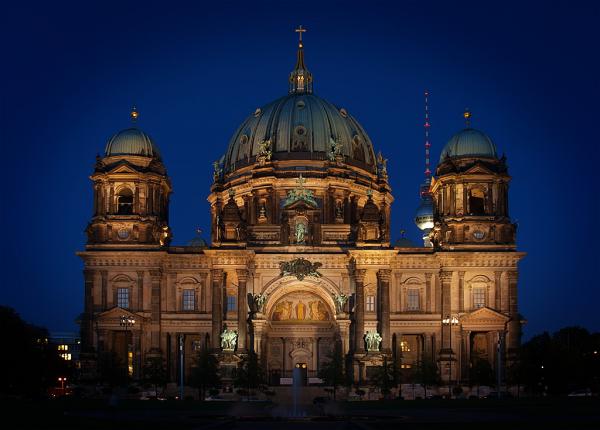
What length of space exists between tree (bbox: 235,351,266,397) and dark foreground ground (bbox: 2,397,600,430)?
21902mm

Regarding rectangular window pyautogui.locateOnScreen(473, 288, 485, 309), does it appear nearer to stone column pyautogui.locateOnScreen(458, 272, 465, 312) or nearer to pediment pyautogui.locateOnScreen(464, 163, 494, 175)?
stone column pyautogui.locateOnScreen(458, 272, 465, 312)

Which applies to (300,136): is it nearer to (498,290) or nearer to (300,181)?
(300,181)

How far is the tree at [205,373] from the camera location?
105 meters

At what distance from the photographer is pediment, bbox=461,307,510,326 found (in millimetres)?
A: 114812

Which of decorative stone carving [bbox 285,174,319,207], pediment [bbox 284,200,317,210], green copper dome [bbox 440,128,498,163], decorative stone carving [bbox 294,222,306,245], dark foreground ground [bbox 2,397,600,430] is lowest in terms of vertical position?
dark foreground ground [bbox 2,397,600,430]

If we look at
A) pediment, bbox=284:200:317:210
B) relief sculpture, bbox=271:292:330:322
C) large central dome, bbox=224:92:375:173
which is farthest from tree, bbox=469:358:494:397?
large central dome, bbox=224:92:375:173

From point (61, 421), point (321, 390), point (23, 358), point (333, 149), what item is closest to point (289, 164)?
point (333, 149)

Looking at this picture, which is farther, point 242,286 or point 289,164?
point 289,164

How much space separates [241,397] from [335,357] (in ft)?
31.7

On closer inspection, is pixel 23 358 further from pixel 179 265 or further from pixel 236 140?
pixel 236 140

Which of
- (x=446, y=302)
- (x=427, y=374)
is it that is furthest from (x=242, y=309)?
(x=446, y=302)

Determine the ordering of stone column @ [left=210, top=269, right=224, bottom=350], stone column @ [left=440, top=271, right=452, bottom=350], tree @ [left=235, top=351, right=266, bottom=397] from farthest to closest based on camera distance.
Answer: stone column @ [left=440, top=271, right=452, bottom=350] → stone column @ [left=210, top=269, right=224, bottom=350] → tree @ [left=235, top=351, right=266, bottom=397]

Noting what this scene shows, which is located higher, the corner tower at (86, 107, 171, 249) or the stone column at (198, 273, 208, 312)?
the corner tower at (86, 107, 171, 249)

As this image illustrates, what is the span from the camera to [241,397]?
4161 inches
